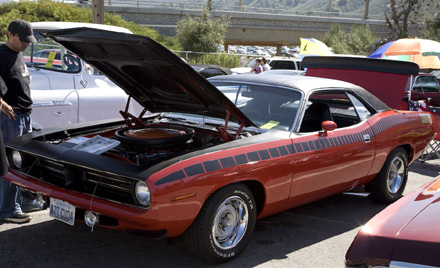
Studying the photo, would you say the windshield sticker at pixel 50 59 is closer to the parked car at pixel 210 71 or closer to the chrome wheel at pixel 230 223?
the chrome wheel at pixel 230 223

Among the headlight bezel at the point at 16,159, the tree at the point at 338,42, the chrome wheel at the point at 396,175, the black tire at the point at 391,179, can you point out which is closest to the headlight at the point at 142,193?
the headlight bezel at the point at 16,159

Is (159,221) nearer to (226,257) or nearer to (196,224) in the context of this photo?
(196,224)

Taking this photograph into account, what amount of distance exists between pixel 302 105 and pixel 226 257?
5.54 feet

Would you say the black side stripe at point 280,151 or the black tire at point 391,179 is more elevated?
the black side stripe at point 280,151

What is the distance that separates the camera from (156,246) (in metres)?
4.31

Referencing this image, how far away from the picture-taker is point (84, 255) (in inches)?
159

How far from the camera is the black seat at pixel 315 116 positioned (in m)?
5.11

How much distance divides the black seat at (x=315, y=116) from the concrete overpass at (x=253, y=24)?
3880cm

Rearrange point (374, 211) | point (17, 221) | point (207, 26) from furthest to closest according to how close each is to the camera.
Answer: point (207, 26), point (374, 211), point (17, 221)

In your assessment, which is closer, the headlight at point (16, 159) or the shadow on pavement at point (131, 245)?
the shadow on pavement at point (131, 245)

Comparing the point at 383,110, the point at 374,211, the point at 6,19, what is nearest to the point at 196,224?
the point at 374,211

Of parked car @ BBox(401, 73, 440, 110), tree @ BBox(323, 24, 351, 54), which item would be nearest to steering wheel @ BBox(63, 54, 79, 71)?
parked car @ BBox(401, 73, 440, 110)

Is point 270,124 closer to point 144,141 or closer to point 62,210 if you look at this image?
point 144,141

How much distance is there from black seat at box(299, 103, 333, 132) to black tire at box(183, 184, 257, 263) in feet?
4.33
